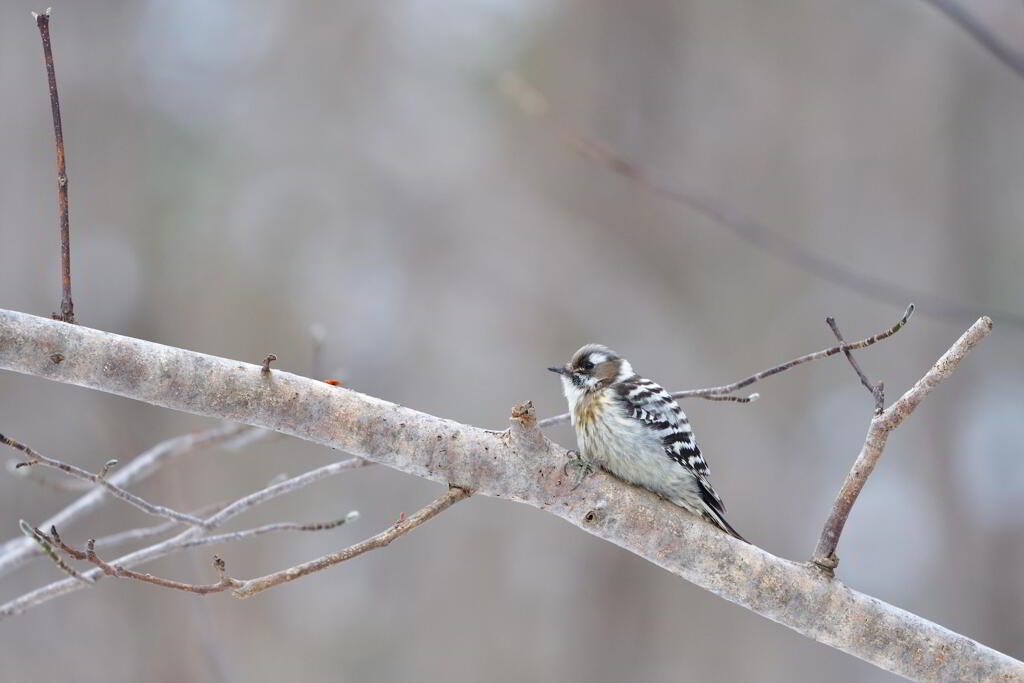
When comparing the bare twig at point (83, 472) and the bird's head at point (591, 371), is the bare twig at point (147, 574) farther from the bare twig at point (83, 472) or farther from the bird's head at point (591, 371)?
the bird's head at point (591, 371)

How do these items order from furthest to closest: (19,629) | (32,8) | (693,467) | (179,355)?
(32,8)
(19,629)
(693,467)
(179,355)

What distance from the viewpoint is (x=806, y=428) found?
5.79 m

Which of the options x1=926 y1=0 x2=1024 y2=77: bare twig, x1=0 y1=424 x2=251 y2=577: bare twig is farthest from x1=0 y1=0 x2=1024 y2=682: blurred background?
x1=926 y1=0 x2=1024 y2=77: bare twig

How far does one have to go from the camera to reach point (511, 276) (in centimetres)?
589

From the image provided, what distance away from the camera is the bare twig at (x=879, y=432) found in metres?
1.50

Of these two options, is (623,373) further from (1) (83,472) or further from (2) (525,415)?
(1) (83,472)

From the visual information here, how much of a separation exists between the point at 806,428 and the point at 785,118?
7.08 ft

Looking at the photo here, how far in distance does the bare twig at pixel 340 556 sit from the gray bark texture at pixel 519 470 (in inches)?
3.0

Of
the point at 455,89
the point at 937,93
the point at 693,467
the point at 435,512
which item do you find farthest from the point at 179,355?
the point at 937,93

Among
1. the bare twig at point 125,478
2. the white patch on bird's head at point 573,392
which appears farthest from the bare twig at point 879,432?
the bare twig at point 125,478

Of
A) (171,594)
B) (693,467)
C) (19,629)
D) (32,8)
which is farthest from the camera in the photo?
(32,8)

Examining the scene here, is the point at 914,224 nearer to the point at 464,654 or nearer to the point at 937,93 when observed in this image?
the point at 937,93

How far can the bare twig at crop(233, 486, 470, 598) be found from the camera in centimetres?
140

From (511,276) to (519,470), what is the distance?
4315 millimetres
